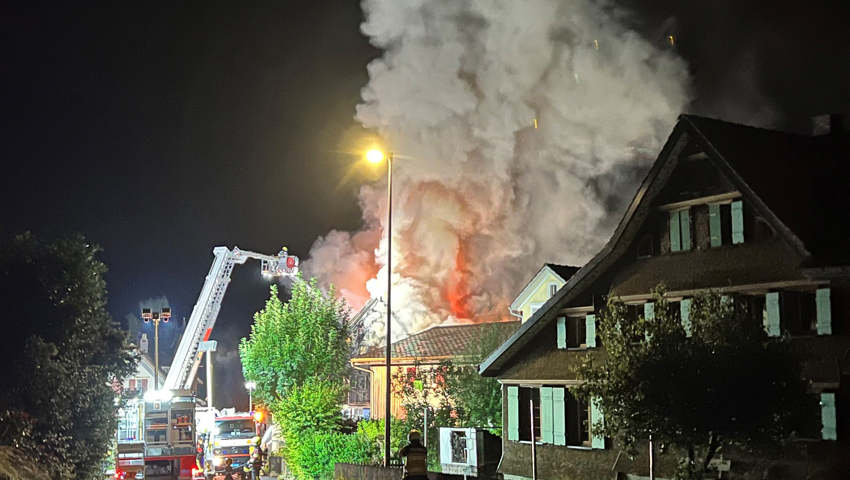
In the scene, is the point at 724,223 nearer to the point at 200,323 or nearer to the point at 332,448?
the point at 332,448

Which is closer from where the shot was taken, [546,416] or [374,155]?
[374,155]

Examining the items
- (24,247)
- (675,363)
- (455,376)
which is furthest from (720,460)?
(24,247)

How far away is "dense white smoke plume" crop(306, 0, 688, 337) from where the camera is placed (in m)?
67.6

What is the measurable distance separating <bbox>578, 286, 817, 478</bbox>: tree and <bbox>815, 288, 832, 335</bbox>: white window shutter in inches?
102

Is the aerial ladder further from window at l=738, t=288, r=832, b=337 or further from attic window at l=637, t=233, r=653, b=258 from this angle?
window at l=738, t=288, r=832, b=337

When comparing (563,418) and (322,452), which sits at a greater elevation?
(563,418)

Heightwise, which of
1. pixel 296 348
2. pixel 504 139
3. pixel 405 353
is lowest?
pixel 405 353

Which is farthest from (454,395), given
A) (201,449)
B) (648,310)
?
(648,310)

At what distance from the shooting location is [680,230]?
24.0 metres

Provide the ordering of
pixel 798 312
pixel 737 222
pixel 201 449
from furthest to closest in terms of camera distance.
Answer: pixel 201 449
pixel 737 222
pixel 798 312

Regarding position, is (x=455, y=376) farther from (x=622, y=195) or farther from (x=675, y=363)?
(x=622, y=195)

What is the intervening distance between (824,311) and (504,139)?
5471cm

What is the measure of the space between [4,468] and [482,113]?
55.8 m

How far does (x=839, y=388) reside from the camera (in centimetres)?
2025
